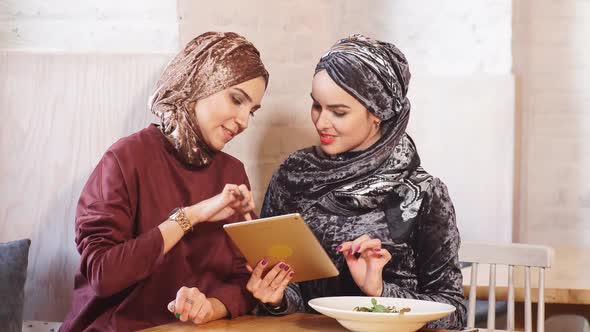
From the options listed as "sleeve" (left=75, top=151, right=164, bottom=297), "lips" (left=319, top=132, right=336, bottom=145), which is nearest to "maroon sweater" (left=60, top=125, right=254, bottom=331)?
"sleeve" (left=75, top=151, right=164, bottom=297)

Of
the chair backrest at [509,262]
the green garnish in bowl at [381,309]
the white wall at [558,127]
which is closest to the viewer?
the green garnish in bowl at [381,309]

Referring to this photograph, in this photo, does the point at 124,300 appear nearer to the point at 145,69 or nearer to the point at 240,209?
the point at 240,209

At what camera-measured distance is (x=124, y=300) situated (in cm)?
224

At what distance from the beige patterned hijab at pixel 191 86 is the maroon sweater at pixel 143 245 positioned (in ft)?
0.17

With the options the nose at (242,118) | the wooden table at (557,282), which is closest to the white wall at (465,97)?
the wooden table at (557,282)

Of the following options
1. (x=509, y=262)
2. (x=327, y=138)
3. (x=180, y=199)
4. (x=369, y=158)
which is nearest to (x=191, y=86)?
(x=180, y=199)

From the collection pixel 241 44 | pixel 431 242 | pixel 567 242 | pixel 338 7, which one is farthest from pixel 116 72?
pixel 567 242

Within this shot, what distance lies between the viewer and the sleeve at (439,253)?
2.43m

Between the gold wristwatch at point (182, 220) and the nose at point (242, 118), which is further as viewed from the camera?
the nose at point (242, 118)

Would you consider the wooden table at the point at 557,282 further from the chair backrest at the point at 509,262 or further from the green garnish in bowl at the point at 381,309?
the green garnish in bowl at the point at 381,309

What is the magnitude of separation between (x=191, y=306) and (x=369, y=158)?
0.67 m

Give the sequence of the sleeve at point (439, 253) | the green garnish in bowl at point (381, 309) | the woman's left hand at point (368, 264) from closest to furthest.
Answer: the green garnish in bowl at point (381, 309), the woman's left hand at point (368, 264), the sleeve at point (439, 253)

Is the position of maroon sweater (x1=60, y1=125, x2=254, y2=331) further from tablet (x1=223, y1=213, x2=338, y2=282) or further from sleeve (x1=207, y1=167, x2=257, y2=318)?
tablet (x1=223, y1=213, x2=338, y2=282)

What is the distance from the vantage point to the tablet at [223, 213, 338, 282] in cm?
201
